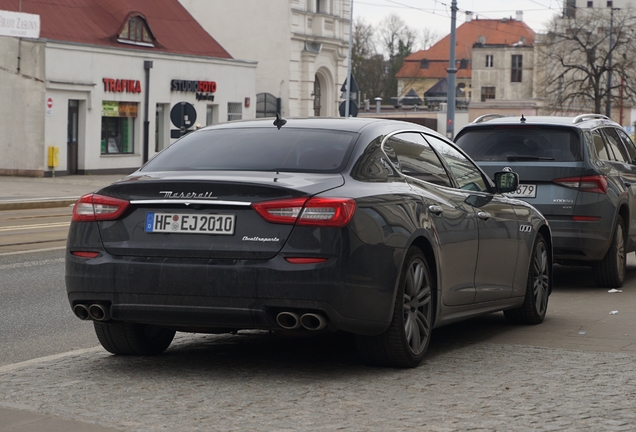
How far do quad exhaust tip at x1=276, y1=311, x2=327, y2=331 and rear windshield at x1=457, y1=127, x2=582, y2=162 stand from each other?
559 cm

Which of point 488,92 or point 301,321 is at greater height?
point 488,92

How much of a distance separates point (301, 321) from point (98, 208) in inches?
51.2

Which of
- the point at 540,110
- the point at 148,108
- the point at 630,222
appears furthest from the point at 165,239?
the point at 540,110

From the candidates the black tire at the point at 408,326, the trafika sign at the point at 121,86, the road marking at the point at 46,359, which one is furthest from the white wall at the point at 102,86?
the black tire at the point at 408,326

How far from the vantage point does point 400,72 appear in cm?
15138

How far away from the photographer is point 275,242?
19.4 ft

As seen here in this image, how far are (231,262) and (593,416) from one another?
1961 millimetres

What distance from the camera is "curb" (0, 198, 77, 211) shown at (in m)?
23.9

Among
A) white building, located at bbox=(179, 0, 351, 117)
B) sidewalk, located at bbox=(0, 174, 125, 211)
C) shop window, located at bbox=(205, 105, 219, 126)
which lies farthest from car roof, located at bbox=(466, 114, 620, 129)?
white building, located at bbox=(179, 0, 351, 117)

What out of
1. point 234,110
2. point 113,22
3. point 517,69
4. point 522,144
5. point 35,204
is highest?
point 517,69

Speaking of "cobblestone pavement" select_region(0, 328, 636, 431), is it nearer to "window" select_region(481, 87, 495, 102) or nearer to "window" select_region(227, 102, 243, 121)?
"window" select_region(227, 102, 243, 121)

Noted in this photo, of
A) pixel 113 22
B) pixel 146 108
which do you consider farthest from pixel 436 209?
pixel 113 22

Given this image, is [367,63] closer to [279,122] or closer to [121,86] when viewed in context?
[121,86]

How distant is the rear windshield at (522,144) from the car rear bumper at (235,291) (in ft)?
17.0
